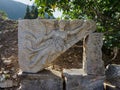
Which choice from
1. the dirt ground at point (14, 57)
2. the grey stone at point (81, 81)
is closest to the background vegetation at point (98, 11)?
the grey stone at point (81, 81)

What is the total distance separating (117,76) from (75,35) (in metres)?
1.13

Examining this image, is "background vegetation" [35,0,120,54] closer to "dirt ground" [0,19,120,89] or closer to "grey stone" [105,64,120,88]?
"grey stone" [105,64,120,88]

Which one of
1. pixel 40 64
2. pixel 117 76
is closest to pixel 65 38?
pixel 40 64

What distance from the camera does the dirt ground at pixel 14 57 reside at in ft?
22.2

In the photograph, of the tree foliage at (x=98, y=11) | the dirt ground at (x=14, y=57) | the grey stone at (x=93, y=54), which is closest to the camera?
the grey stone at (x=93, y=54)

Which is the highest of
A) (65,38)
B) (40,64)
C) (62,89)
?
(65,38)

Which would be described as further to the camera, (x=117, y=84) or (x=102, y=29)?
(x=102, y=29)

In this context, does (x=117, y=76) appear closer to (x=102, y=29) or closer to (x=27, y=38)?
(x=102, y=29)

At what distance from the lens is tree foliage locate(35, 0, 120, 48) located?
6.01m

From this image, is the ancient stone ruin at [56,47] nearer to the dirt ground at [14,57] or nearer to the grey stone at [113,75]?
the grey stone at [113,75]

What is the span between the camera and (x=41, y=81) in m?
5.53

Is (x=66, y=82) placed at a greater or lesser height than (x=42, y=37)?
lesser

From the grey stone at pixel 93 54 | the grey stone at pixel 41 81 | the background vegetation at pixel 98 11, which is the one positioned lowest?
the grey stone at pixel 41 81

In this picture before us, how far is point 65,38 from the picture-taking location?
5430 mm
